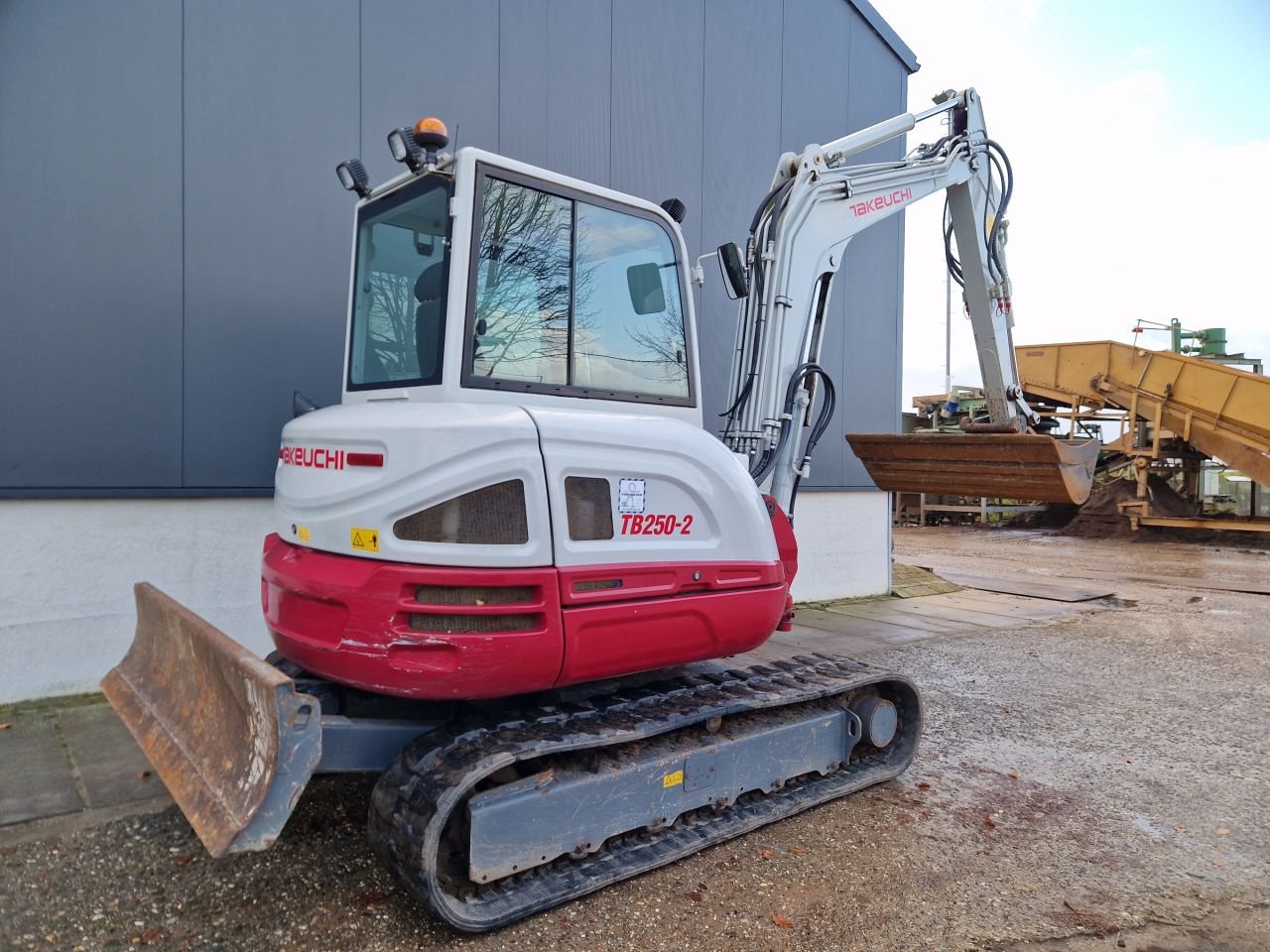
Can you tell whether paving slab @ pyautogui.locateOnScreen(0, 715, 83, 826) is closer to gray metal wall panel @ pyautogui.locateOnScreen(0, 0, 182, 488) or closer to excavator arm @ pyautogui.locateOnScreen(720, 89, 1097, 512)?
gray metal wall panel @ pyautogui.locateOnScreen(0, 0, 182, 488)

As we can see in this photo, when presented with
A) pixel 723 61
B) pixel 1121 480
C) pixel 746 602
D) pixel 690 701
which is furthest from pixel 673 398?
pixel 1121 480

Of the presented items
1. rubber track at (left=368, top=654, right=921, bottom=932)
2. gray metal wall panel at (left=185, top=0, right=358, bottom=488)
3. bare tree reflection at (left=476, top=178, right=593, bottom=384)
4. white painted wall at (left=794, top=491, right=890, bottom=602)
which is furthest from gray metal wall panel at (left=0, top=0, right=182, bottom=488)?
white painted wall at (left=794, top=491, right=890, bottom=602)

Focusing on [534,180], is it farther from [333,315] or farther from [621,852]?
[333,315]

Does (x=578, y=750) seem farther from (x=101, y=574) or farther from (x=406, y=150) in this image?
(x=101, y=574)

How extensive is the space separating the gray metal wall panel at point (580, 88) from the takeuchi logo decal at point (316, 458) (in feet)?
14.8

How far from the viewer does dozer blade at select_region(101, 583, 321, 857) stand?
2.74 m

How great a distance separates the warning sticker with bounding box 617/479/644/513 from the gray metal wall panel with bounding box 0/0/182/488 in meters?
3.71

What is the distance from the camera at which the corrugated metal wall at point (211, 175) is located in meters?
5.30

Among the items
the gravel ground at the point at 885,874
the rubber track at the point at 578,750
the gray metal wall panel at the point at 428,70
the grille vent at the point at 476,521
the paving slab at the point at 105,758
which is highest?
the gray metal wall panel at the point at 428,70

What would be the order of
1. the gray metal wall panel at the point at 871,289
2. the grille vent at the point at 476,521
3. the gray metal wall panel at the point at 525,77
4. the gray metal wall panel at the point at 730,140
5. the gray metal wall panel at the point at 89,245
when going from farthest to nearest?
the gray metal wall panel at the point at 871,289 → the gray metal wall panel at the point at 730,140 → the gray metal wall panel at the point at 525,77 → the gray metal wall panel at the point at 89,245 → the grille vent at the point at 476,521

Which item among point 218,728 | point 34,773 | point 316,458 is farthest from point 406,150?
point 34,773

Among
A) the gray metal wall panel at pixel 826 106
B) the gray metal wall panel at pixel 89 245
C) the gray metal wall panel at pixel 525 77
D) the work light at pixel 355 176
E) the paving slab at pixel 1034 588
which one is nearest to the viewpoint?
the work light at pixel 355 176

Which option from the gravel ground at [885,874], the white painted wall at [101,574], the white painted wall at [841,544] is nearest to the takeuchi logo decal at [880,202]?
the gravel ground at [885,874]

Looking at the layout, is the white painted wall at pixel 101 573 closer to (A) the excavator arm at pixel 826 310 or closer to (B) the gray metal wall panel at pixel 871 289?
(A) the excavator arm at pixel 826 310
